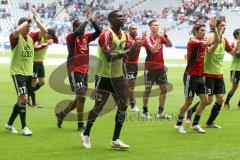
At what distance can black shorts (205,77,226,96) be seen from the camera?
484 inches

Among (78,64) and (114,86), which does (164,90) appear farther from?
(114,86)

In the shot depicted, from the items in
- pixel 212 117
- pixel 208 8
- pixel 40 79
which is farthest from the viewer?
pixel 208 8

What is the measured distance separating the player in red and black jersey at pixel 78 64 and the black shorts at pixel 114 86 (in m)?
1.98

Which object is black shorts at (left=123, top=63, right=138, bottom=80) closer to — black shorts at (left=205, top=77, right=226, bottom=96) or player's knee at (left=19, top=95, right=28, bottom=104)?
black shorts at (left=205, top=77, right=226, bottom=96)

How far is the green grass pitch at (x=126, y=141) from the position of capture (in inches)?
370

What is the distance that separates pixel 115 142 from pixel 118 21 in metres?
2.11

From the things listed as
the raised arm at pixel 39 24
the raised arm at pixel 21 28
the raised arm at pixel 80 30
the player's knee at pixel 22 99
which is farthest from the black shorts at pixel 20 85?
the raised arm at pixel 80 30

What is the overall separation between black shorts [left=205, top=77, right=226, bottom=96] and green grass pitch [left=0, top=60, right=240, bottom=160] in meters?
0.85

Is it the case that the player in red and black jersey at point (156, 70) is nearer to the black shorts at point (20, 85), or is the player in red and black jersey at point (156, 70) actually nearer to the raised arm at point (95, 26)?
the raised arm at point (95, 26)

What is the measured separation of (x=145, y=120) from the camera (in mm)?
13852

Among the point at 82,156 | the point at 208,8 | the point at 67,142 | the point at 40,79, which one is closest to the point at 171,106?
the point at 40,79

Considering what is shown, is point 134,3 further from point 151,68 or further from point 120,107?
point 120,107

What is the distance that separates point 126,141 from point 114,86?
57.7 inches

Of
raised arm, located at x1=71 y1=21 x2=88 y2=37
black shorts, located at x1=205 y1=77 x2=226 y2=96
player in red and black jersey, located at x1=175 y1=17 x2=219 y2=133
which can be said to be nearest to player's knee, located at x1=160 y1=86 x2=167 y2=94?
black shorts, located at x1=205 y1=77 x2=226 y2=96
